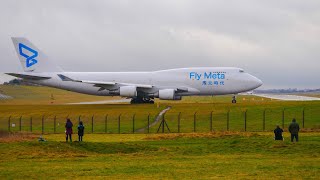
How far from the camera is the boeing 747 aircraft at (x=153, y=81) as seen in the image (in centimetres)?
7000

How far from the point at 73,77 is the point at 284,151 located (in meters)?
48.7

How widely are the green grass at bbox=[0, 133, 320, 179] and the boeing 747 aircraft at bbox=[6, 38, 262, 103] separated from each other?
31279 millimetres

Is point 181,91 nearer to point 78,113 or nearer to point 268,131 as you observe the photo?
point 78,113

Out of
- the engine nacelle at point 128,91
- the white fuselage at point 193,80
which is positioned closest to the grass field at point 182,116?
the engine nacelle at point 128,91

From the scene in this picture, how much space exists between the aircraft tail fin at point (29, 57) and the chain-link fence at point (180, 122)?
16876 mm

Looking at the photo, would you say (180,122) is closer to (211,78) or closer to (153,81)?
(211,78)

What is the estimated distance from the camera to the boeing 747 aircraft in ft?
230

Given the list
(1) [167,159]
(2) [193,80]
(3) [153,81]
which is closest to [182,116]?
(2) [193,80]

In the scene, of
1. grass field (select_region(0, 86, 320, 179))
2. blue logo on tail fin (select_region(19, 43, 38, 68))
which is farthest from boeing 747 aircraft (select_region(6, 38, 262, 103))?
grass field (select_region(0, 86, 320, 179))

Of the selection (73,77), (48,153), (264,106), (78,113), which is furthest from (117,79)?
(48,153)

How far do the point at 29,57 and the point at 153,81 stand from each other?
15445mm

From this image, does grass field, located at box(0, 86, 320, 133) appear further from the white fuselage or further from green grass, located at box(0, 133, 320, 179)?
green grass, located at box(0, 133, 320, 179)

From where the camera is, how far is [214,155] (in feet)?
96.3

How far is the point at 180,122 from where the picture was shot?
54344 mm
